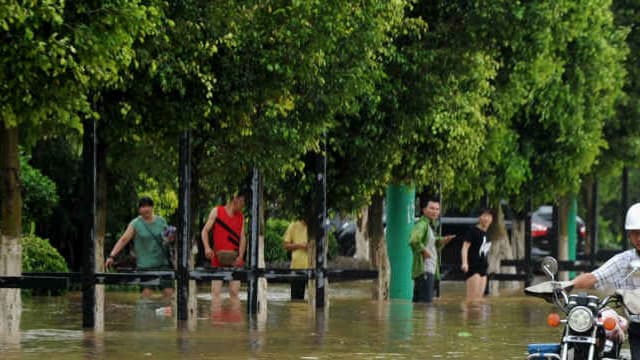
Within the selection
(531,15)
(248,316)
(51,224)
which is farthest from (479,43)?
(51,224)

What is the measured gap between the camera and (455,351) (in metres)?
19.4

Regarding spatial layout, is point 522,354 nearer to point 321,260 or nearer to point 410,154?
point 321,260

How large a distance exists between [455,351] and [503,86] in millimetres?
12421

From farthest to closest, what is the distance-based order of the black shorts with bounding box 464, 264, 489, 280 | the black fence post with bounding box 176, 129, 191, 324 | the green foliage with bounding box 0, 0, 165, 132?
the black shorts with bounding box 464, 264, 489, 280 → the black fence post with bounding box 176, 129, 191, 324 → the green foliage with bounding box 0, 0, 165, 132

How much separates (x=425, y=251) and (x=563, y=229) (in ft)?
39.9

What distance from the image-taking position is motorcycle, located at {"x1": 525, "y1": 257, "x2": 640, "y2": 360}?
11203 millimetres

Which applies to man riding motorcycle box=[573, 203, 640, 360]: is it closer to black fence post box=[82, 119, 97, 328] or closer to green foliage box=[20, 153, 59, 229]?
black fence post box=[82, 119, 97, 328]

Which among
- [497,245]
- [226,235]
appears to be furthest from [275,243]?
[226,235]

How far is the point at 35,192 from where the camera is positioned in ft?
103

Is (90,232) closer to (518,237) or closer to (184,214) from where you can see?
(184,214)

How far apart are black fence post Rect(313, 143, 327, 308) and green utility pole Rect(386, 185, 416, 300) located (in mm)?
5625

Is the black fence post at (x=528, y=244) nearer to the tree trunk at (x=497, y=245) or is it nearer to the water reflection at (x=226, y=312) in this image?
the tree trunk at (x=497, y=245)


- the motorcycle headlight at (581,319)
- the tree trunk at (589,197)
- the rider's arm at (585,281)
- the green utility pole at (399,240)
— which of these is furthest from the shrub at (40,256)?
the motorcycle headlight at (581,319)

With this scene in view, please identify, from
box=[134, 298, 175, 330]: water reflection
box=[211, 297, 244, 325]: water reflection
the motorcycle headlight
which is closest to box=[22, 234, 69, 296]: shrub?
box=[134, 298, 175, 330]: water reflection
